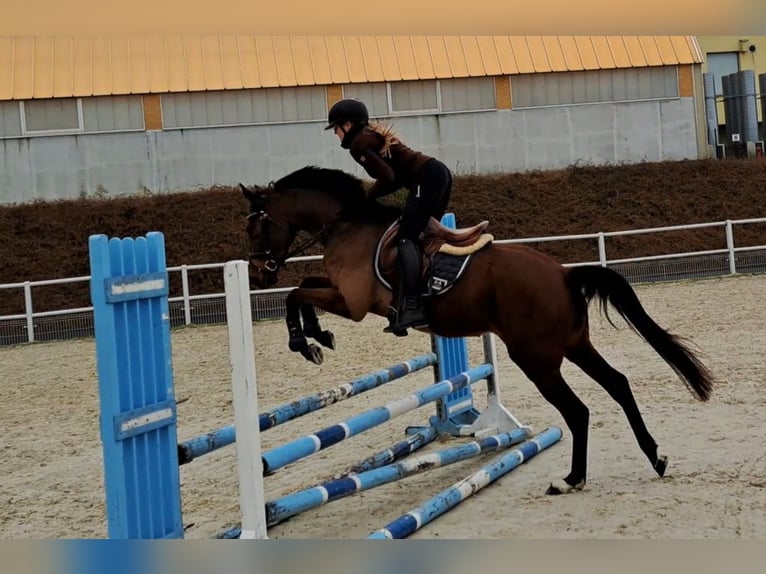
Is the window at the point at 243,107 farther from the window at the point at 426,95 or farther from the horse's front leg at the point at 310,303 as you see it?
the horse's front leg at the point at 310,303

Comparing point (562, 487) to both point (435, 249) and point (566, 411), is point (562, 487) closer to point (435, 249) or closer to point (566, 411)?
point (566, 411)

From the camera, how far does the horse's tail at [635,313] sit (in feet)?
13.9

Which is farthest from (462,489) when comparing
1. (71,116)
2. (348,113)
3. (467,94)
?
(467,94)

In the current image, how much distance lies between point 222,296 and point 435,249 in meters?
10.5

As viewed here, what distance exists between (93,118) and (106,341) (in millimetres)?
17780

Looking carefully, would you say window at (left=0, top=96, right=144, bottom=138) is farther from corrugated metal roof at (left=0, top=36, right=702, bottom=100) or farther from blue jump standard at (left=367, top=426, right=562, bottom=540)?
blue jump standard at (left=367, top=426, right=562, bottom=540)

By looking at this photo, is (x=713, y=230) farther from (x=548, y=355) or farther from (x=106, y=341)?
(x=106, y=341)

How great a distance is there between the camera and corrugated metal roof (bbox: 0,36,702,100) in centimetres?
1894

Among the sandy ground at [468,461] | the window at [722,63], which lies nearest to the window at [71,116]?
the sandy ground at [468,461]

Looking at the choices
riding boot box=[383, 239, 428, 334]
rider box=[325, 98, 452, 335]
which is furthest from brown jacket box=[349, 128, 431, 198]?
riding boot box=[383, 239, 428, 334]

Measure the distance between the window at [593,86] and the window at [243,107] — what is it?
509 cm

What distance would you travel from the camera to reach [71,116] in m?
18.9

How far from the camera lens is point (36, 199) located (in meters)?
18.3

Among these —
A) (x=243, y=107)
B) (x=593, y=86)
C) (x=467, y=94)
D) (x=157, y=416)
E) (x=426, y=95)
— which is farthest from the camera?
(x=593, y=86)
